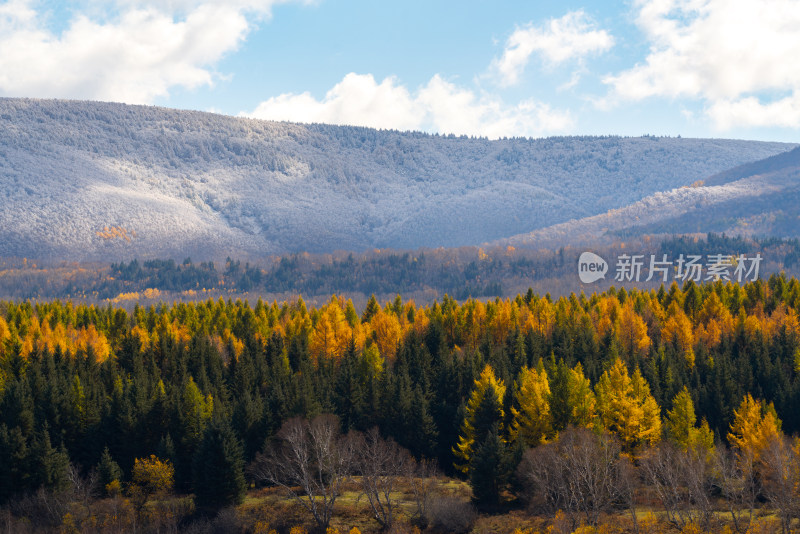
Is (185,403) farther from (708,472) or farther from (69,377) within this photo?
(708,472)

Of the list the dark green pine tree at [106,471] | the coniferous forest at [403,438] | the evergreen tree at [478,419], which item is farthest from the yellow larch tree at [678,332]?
the dark green pine tree at [106,471]

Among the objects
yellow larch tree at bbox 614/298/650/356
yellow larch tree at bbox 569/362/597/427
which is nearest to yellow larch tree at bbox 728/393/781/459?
yellow larch tree at bbox 569/362/597/427

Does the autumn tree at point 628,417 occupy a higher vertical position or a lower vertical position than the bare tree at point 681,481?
higher

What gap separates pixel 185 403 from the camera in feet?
324

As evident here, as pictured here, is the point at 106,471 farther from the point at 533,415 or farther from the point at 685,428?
the point at 685,428

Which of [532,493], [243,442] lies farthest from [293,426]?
[532,493]

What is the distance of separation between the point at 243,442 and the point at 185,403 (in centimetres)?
844

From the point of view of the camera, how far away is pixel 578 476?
7944 centimetres

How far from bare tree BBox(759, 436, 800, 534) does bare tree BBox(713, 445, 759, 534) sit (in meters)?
1.38

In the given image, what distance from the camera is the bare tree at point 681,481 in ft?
245

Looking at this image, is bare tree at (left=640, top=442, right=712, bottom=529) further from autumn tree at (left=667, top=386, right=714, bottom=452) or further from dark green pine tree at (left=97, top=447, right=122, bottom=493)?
dark green pine tree at (left=97, top=447, right=122, bottom=493)

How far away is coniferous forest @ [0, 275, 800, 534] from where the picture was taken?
277 feet

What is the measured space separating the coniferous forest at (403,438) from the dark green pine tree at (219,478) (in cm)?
16

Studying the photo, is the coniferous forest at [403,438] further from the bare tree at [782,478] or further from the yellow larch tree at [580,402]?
the bare tree at [782,478]
